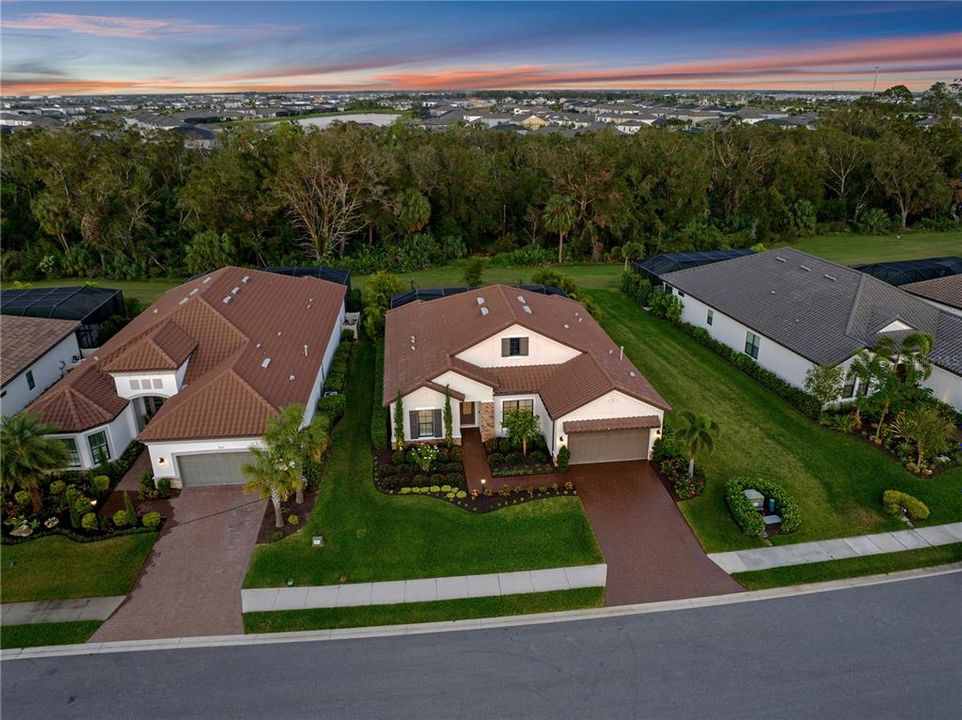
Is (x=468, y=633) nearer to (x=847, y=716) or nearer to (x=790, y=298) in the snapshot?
(x=847, y=716)

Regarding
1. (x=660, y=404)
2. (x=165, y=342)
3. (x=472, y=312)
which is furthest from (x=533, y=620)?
(x=165, y=342)

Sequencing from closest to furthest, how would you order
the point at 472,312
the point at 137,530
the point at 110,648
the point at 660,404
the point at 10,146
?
1. the point at 110,648
2. the point at 137,530
3. the point at 660,404
4. the point at 472,312
5. the point at 10,146

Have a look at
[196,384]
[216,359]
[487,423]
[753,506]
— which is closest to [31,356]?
[216,359]

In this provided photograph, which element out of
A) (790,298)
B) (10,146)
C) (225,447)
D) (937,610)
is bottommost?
(937,610)

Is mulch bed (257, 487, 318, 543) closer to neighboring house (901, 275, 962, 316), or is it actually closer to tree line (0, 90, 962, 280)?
tree line (0, 90, 962, 280)

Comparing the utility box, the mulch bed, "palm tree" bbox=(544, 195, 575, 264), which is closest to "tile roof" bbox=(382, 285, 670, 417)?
the utility box

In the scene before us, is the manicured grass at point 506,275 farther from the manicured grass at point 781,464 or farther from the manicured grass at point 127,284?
the manicured grass at point 781,464

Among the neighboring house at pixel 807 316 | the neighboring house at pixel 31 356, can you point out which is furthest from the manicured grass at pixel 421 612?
the neighboring house at pixel 31 356
